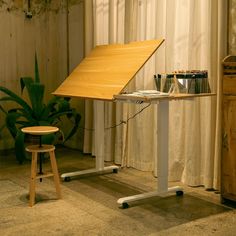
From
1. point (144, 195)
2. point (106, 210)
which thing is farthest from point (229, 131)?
point (106, 210)

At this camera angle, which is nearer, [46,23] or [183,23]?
[183,23]

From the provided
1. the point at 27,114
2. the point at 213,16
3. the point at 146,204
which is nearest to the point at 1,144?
the point at 27,114

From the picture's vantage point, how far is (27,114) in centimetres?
462

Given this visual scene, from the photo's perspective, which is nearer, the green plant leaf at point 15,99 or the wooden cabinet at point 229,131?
the wooden cabinet at point 229,131

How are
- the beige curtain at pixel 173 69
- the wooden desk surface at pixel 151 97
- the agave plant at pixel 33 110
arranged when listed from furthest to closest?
1. the agave plant at pixel 33 110
2. the beige curtain at pixel 173 69
3. the wooden desk surface at pixel 151 97

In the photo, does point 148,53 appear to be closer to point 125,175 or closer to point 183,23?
point 183,23

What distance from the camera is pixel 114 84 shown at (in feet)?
10.9

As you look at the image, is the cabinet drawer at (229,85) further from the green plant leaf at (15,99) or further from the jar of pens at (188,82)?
the green plant leaf at (15,99)

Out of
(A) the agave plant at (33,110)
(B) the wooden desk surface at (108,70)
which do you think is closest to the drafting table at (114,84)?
(B) the wooden desk surface at (108,70)

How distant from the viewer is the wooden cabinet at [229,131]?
3050mm

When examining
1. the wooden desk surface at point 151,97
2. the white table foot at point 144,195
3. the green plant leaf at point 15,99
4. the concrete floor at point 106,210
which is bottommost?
the concrete floor at point 106,210

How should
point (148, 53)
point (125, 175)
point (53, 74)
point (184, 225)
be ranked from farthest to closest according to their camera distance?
point (53, 74), point (125, 175), point (148, 53), point (184, 225)

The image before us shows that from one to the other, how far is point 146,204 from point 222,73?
1.14 meters

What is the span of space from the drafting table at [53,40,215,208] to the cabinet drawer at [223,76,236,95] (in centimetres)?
28
